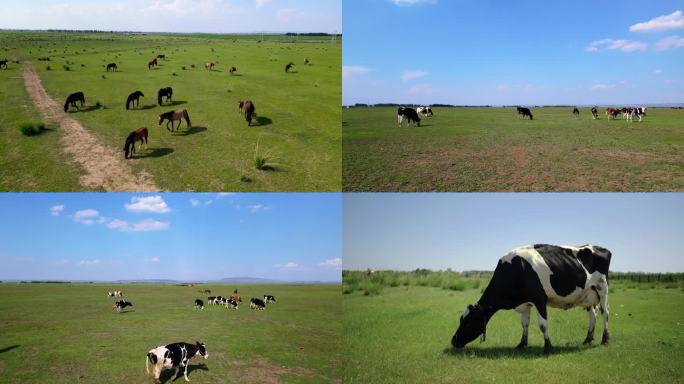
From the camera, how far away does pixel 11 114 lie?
21.2 metres

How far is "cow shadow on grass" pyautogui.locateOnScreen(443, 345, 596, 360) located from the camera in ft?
29.5

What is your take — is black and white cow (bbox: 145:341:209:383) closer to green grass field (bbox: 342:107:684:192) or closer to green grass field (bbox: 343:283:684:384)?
green grass field (bbox: 343:283:684:384)

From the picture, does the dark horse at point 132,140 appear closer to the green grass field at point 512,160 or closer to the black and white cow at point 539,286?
the green grass field at point 512,160

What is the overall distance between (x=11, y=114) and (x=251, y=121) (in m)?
12.3

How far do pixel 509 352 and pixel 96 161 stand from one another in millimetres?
15546

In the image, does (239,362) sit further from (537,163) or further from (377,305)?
(537,163)

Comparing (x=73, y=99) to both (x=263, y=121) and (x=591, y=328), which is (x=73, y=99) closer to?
(x=263, y=121)

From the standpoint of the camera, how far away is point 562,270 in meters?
9.81

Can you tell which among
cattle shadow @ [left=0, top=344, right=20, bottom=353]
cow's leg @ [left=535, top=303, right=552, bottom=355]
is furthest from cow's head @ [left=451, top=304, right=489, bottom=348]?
cattle shadow @ [left=0, top=344, right=20, bottom=353]

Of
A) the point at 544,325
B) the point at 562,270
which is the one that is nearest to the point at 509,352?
the point at 544,325

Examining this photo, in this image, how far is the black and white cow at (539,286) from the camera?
960cm

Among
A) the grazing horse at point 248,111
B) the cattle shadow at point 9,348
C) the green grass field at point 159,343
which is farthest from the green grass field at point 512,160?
the cattle shadow at point 9,348

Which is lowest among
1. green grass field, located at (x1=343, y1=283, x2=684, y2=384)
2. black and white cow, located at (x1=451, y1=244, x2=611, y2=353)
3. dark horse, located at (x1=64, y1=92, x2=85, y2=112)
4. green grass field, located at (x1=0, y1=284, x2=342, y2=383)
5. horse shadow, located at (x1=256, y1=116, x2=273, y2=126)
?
green grass field, located at (x1=0, y1=284, x2=342, y2=383)

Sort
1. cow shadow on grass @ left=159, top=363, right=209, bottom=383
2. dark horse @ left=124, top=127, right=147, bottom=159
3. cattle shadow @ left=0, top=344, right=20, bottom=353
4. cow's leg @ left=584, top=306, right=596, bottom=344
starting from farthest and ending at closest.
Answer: dark horse @ left=124, top=127, right=147, bottom=159 < cattle shadow @ left=0, top=344, right=20, bottom=353 < cow shadow on grass @ left=159, top=363, right=209, bottom=383 < cow's leg @ left=584, top=306, right=596, bottom=344
